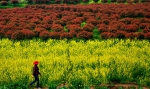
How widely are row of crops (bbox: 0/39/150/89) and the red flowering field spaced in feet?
5.03

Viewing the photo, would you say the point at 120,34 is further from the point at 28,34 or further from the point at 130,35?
the point at 28,34

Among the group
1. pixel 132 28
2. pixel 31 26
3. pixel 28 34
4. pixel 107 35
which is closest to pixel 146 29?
pixel 132 28

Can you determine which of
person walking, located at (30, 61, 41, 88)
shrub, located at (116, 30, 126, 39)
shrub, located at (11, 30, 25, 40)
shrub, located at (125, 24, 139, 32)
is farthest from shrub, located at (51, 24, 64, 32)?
person walking, located at (30, 61, 41, 88)

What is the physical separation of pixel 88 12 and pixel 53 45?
1053 cm

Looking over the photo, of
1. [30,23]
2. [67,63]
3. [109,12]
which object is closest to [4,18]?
[30,23]

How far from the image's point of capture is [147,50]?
1744cm

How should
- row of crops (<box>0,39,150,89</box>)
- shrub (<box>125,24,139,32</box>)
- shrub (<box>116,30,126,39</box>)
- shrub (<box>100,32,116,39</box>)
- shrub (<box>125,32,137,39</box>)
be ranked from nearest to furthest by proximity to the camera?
1. row of crops (<box>0,39,150,89</box>)
2. shrub (<box>125,32,137,39</box>)
3. shrub (<box>100,32,116,39</box>)
4. shrub (<box>116,30,126,39</box>)
5. shrub (<box>125,24,139,32</box>)

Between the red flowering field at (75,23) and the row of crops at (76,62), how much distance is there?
1.53 m

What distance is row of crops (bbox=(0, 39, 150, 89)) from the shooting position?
13883mm

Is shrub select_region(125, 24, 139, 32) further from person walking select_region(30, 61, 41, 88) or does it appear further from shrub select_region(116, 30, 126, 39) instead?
person walking select_region(30, 61, 41, 88)

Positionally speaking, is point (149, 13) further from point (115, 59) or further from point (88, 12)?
point (115, 59)

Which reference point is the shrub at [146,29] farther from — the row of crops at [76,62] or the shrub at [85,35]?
the shrub at [85,35]

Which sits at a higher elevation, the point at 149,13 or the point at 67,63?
the point at 149,13

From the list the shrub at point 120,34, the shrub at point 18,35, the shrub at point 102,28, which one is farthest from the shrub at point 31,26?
the shrub at point 120,34
